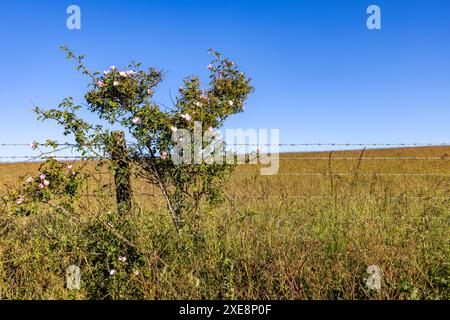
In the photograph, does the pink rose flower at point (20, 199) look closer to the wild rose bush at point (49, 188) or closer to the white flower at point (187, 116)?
the wild rose bush at point (49, 188)

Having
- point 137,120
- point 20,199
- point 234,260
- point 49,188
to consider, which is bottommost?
point 234,260

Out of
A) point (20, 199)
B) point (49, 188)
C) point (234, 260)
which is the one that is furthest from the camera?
point (49, 188)

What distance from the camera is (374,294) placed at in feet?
11.6

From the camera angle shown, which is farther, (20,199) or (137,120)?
(137,120)

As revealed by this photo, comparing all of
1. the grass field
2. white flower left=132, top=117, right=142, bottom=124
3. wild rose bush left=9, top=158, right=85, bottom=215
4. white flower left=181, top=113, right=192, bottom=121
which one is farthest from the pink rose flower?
white flower left=181, top=113, right=192, bottom=121

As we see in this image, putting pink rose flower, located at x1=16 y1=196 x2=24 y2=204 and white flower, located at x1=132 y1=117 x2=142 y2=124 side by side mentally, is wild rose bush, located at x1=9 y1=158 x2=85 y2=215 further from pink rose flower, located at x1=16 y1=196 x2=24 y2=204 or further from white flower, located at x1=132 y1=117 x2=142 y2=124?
white flower, located at x1=132 y1=117 x2=142 y2=124

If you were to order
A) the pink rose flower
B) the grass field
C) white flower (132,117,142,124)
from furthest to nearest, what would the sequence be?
1. white flower (132,117,142,124)
2. the pink rose flower
3. the grass field

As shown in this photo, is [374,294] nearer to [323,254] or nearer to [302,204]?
[323,254]

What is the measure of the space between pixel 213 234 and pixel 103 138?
6.85 feet

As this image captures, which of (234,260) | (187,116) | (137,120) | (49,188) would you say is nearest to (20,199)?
(49,188)

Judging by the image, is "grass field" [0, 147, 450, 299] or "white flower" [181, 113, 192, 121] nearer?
"grass field" [0, 147, 450, 299]

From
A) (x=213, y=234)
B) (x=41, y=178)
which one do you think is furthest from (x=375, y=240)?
(x=41, y=178)

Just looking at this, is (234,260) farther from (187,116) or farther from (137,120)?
(137,120)

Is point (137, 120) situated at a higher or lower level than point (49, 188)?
higher
